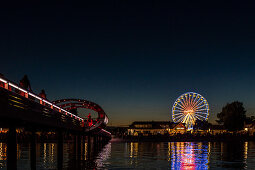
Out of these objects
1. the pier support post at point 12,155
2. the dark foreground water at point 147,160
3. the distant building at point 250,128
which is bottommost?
the distant building at point 250,128

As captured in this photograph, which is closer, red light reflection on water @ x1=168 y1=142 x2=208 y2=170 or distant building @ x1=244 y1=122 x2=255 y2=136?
red light reflection on water @ x1=168 y1=142 x2=208 y2=170

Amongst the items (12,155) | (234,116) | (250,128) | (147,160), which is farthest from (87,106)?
(250,128)

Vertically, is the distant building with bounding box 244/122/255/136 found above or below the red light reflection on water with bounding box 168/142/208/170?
below

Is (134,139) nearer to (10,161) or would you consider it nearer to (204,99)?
(204,99)

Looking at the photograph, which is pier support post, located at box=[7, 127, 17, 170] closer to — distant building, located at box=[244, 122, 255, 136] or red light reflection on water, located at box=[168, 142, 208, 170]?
red light reflection on water, located at box=[168, 142, 208, 170]

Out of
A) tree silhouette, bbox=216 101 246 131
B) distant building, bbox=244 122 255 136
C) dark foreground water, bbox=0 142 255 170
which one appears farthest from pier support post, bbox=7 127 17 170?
distant building, bbox=244 122 255 136

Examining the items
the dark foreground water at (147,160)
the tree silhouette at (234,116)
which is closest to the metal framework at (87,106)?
the dark foreground water at (147,160)

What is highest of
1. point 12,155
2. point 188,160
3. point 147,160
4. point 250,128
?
point 12,155

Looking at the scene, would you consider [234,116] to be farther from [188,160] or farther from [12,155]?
[12,155]

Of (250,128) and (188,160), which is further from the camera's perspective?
(250,128)

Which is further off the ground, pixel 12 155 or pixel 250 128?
pixel 12 155

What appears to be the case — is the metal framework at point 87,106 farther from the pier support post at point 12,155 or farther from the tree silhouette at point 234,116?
the tree silhouette at point 234,116

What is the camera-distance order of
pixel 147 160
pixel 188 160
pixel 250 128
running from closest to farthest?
1. pixel 188 160
2. pixel 147 160
3. pixel 250 128

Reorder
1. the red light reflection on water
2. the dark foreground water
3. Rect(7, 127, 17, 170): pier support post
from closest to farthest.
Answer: Rect(7, 127, 17, 170): pier support post
the red light reflection on water
the dark foreground water
